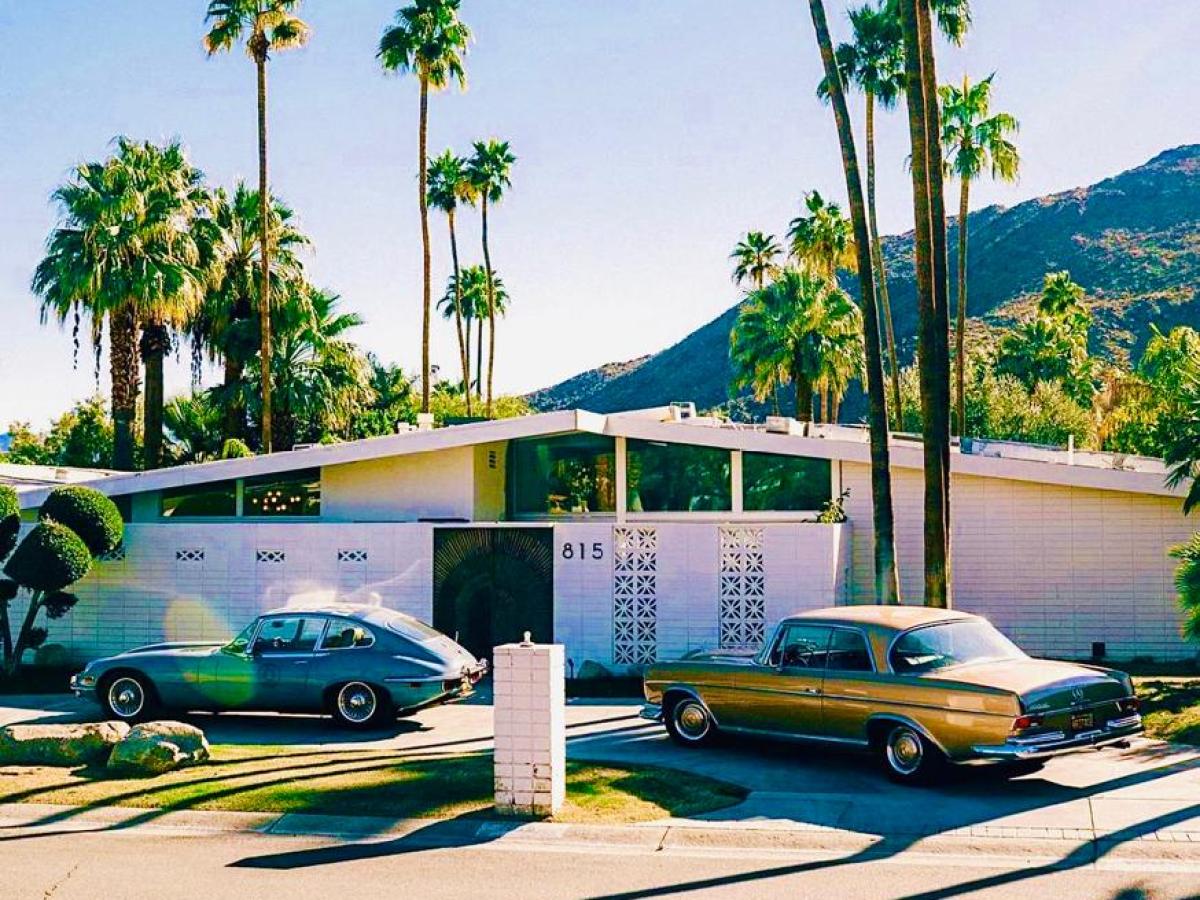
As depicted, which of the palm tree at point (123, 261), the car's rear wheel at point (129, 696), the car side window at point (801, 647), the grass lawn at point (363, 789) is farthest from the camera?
the palm tree at point (123, 261)

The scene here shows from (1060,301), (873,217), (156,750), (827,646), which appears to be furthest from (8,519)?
(1060,301)

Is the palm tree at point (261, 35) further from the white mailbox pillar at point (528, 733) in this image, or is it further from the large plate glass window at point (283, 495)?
the white mailbox pillar at point (528, 733)

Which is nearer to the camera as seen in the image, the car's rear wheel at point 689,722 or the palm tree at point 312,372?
the car's rear wheel at point 689,722

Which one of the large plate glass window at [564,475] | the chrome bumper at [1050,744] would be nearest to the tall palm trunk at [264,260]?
the large plate glass window at [564,475]

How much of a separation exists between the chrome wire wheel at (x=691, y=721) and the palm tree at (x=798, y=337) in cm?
2575

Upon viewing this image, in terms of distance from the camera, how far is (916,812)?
10.9 metres

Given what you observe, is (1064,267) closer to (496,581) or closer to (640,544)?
(640,544)

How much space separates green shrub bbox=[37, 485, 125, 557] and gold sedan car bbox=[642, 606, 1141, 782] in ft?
32.7

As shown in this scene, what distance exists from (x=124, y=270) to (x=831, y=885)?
24757mm

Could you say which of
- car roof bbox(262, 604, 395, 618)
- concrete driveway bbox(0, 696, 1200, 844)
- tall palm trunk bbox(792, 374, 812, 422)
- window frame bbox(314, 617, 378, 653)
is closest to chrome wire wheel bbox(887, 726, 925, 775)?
concrete driveway bbox(0, 696, 1200, 844)

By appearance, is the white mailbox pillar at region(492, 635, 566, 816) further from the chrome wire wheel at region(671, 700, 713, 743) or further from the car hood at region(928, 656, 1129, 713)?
the car hood at region(928, 656, 1129, 713)

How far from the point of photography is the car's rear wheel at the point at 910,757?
38.6ft

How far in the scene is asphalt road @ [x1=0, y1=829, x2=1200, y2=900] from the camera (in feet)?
29.1

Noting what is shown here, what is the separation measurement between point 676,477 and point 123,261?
14.7 m
